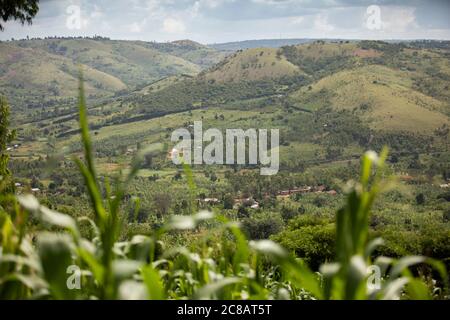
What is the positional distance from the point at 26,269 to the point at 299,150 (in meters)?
99.9

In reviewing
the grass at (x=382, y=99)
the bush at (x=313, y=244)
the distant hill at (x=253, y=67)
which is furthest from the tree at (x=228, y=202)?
the distant hill at (x=253, y=67)

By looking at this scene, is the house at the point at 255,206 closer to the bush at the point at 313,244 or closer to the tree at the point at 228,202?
the tree at the point at 228,202

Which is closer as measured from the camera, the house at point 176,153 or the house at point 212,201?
the house at point 176,153

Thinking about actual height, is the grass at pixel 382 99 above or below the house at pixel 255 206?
above

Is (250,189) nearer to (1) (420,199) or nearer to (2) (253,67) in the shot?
(1) (420,199)

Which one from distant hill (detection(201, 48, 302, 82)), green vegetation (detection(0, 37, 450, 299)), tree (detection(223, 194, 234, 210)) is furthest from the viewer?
A: distant hill (detection(201, 48, 302, 82))

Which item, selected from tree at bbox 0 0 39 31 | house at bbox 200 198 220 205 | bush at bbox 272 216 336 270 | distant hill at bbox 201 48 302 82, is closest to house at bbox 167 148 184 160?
tree at bbox 0 0 39 31

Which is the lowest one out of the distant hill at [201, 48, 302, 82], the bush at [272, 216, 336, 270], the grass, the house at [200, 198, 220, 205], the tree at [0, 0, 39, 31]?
the bush at [272, 216, 336, 270]

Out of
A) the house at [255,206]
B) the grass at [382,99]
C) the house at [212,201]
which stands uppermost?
the grass at [382,99]

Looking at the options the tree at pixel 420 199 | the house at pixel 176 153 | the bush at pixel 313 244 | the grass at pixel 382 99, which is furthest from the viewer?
the grass at pixel 382 99

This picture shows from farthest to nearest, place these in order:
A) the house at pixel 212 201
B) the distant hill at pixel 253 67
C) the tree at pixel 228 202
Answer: the distant hill at pixel 253 67, the tree at pixel 228 202, the house at pixel 212 201

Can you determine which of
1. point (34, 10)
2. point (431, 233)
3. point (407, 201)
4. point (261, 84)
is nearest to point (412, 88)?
point (261, 84)

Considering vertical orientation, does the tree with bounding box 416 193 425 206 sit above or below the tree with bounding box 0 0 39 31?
below

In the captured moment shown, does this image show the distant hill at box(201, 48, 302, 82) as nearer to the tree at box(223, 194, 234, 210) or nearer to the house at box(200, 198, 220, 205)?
the house at box(200, 198, 220, 205)
